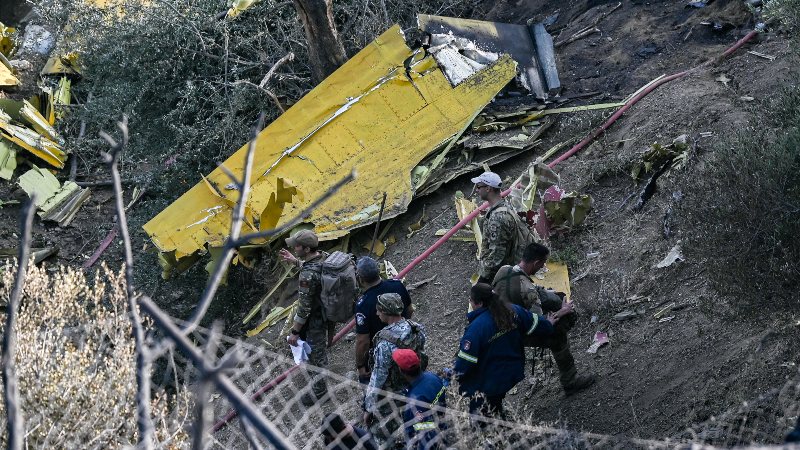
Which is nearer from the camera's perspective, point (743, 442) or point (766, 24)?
point (743, 442)

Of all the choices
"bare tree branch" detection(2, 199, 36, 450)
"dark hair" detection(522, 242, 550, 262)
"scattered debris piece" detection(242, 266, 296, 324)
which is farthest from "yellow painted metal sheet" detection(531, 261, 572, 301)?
"bare tree branch" detection(2, 199, 36, 450)

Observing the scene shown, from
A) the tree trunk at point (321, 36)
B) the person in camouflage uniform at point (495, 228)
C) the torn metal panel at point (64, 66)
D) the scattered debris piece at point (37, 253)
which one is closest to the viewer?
the person in camouflage uniform at point (495, 228)

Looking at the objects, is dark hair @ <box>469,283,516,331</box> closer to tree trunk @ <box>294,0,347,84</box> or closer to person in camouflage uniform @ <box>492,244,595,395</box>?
person in camouflage uniform @ <box>492,244,595,395</box>

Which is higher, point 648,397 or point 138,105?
point 138,105

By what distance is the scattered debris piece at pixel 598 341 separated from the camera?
7.86 meters

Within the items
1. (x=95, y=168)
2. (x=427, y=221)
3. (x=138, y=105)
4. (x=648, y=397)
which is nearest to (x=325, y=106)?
(x=427, y=221)

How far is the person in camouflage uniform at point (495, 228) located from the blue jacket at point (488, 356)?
1420mm

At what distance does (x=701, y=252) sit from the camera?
6.71 metres

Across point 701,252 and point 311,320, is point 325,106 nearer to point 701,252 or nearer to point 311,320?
point 311,320

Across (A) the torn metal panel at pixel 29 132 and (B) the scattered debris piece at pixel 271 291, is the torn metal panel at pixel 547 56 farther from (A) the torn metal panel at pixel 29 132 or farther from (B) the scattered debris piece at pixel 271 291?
(A) the torn metal panel at pixel 29 132

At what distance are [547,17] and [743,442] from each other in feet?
29.9

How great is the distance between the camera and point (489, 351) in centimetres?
618

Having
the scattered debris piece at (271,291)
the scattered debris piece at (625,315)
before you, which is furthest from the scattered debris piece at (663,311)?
the scattered debris piece at (271,291)

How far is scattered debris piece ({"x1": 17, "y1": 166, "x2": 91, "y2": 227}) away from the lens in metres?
13.5
